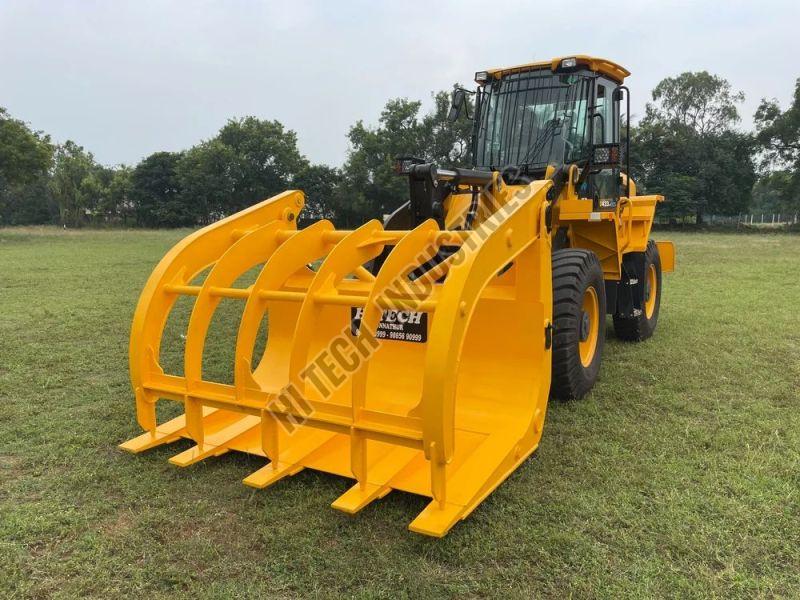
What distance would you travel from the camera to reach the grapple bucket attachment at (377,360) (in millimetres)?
2613

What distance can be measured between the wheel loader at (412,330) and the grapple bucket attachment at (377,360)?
10 millimetres

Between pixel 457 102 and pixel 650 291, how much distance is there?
3292 mm

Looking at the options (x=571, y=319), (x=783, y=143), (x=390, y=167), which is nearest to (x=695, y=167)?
(x=783, y=143)

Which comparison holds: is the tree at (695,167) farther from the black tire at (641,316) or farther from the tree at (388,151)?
the black tire at (641,316)

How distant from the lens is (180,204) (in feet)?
153

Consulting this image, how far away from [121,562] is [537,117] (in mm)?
4821

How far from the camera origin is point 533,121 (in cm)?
547

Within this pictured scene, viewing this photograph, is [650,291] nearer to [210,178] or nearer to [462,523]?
[462,523]

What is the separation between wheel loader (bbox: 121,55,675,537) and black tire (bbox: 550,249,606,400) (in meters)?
0.01

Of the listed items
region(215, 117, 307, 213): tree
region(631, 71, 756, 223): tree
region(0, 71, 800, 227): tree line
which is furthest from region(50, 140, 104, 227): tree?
region(631, 71, 756, 223): tree

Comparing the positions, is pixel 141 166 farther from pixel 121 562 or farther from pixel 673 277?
pixel 121 562

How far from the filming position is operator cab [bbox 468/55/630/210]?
207 inches

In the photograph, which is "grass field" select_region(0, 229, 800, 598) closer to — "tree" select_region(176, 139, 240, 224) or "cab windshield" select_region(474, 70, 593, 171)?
"cab windshield" select_region(474, 70, 593, 171)

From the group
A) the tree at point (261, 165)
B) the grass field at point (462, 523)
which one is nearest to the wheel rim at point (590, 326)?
the grass field at point (462, 523)
